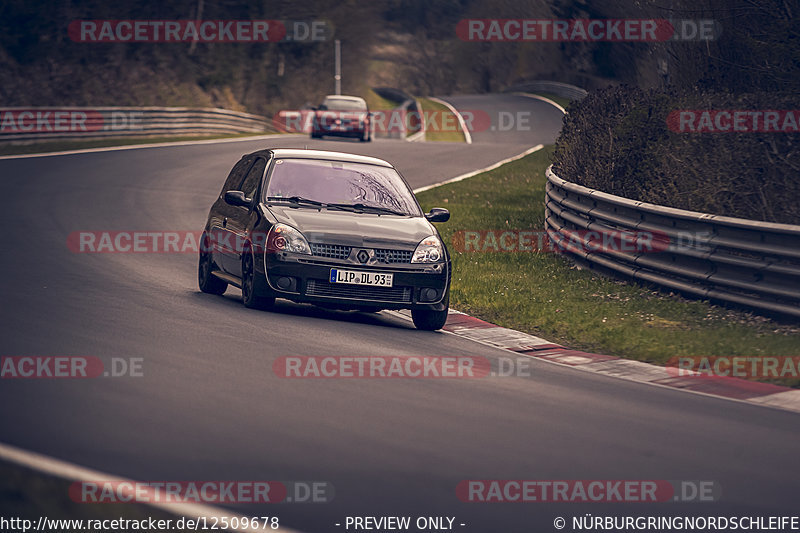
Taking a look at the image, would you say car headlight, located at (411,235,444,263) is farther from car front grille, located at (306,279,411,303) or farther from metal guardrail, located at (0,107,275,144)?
metal guardrail, located at (0,107,275,144)

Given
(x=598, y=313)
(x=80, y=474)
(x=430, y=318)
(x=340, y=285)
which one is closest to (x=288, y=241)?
(x=340, y=285)

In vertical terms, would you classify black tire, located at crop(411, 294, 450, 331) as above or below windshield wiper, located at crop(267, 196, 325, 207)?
below

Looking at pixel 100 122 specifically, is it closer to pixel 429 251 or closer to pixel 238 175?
pixel 238 175

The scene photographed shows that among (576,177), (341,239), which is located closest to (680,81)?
(576,177)

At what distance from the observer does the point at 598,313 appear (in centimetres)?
1287

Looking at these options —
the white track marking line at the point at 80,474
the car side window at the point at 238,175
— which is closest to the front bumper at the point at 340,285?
the car side window at the point at 238,175

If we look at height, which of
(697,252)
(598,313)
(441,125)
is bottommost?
(598,313)

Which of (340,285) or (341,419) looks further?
(340,285)

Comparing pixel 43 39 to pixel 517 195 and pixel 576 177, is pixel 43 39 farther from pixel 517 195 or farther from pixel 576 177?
pixel 576 177

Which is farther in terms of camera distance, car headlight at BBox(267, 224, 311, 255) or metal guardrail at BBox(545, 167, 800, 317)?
metal guardrail at BBox(545, 167, 800, 317)

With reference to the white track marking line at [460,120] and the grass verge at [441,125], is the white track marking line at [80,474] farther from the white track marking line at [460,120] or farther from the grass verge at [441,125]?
the grass verge at [441,125]

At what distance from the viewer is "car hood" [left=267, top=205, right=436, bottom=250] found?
1146 centimetres

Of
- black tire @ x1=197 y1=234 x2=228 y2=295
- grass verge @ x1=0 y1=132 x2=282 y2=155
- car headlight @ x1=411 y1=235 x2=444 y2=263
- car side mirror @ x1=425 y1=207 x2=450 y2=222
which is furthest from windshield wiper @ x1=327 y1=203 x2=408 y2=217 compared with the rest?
grass verge @ x1=0 y1=132 x2=282 y2=155

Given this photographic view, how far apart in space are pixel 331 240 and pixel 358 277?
17.2 inches
